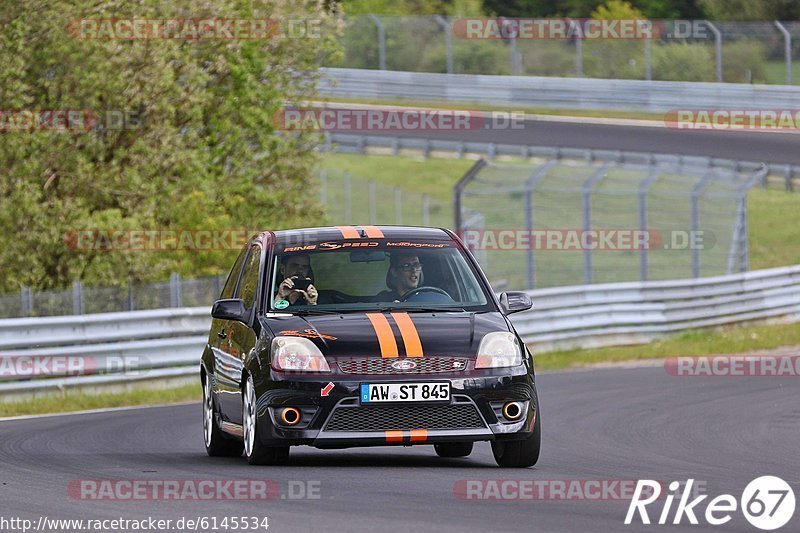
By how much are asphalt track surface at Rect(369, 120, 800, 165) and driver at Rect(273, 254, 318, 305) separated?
2855 centimetres

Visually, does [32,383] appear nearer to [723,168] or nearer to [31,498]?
[31,498]

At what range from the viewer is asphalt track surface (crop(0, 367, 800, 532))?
7812mm

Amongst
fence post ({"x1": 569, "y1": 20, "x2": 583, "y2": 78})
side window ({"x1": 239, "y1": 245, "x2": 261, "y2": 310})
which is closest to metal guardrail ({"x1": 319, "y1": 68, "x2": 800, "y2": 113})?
fence post ({"x1": 569, "y1": 20, "x2": 583, "y2": 78})

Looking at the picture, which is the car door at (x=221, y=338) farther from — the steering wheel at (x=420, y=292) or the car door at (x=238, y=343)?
the steering wheel at (x=420, y=292)

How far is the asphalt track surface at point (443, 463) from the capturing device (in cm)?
781

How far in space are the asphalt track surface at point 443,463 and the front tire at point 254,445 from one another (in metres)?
0.08

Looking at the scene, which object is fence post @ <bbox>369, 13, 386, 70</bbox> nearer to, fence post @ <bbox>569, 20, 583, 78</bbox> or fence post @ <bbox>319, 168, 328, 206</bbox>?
fence post @ <bbox>569, 20, 583, 78</bbox>

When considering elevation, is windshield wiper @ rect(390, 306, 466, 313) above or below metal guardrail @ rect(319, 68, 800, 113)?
above

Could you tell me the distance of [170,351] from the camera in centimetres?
1933

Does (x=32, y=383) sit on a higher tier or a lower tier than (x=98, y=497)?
lower

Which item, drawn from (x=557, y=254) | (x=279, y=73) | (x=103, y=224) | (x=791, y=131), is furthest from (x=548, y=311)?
(x=791, y=131)

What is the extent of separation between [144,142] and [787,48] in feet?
70.4

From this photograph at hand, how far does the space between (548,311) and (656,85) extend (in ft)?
72.1

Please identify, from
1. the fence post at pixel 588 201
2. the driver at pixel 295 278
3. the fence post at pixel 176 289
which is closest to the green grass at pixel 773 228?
the fence post at pixel 588 201
